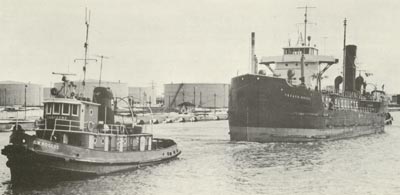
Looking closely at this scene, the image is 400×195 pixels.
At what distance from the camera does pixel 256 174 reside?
22.8 m

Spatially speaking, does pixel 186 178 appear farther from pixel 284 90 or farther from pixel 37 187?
pixel 284 90

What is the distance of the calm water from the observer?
63.1 feet

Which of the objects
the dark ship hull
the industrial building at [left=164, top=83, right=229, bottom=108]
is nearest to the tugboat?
the dark ship hull

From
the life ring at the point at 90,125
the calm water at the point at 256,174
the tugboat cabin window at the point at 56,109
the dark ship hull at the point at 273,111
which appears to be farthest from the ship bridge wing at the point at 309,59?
the tugboat cabin window at the point at 56,109

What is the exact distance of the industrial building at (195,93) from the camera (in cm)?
10475

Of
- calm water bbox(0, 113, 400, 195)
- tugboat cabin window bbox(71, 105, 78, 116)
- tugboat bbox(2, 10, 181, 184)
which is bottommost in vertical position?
calm water bbox(0, 113, 400, 195)

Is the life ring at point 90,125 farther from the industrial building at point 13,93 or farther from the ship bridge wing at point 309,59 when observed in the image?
the industrial building at point 13,93

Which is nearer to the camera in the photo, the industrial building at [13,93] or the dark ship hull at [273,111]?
the dark ship hull at [273,111]

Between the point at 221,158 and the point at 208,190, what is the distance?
845 cm

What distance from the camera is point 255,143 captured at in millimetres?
34406

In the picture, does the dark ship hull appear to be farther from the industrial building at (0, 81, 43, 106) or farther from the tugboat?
the industrial building at (0, 81, 43, 106)

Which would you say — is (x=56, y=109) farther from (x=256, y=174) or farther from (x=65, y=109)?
(x=256, y=174)

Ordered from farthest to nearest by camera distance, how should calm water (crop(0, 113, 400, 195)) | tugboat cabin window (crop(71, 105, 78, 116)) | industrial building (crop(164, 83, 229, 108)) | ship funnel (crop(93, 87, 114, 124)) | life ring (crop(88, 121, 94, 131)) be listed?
industrial building (crop(164, 83, 229, 108)) → ship funnel (crop(93, 87, 114, 124)) → life ring (crop(88, 121, 94, 131)) → tugboat cabin window (crop(71, 105, 78, 116)) → calm water (crop(0, 113, 400, 195))

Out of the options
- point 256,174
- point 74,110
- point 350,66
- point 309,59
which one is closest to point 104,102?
point 74,110
